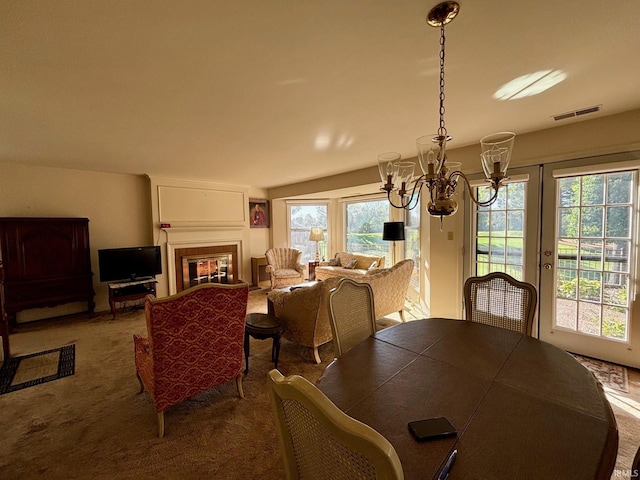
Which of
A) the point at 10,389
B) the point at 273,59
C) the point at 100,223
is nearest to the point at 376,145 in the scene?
the point at 273,59

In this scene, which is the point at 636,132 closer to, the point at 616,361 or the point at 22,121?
the point at 616,361

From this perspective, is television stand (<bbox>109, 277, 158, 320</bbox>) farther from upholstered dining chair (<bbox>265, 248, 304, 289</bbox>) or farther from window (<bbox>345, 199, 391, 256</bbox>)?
window (<bbox>345, 199, 391, 256</bbox>)

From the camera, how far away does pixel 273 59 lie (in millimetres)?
1593

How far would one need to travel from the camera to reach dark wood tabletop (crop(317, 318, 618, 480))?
79 cm

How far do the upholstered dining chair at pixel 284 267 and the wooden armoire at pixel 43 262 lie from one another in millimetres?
3064

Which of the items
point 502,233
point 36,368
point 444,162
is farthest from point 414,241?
point 36,368

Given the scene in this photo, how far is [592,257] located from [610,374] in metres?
1.11

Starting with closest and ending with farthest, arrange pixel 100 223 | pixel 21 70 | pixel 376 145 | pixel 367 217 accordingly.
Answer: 1. pixel 21 70
2. pixel 376 145
3. pixel 100 223
4. pixel 367 217

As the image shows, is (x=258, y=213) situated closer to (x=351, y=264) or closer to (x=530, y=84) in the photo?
(x=351, y=264)

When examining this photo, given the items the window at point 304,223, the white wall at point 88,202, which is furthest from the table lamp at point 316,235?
the white wall at point 88,202

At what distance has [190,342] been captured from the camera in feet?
6.36

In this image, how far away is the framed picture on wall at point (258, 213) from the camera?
6.55 meters

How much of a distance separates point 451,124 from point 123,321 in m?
5.27

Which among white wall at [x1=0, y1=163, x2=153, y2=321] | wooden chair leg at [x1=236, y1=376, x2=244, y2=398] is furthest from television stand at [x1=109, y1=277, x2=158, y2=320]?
wooden chair leg at [x1=236, y1=376, x2=244, y2=398]
